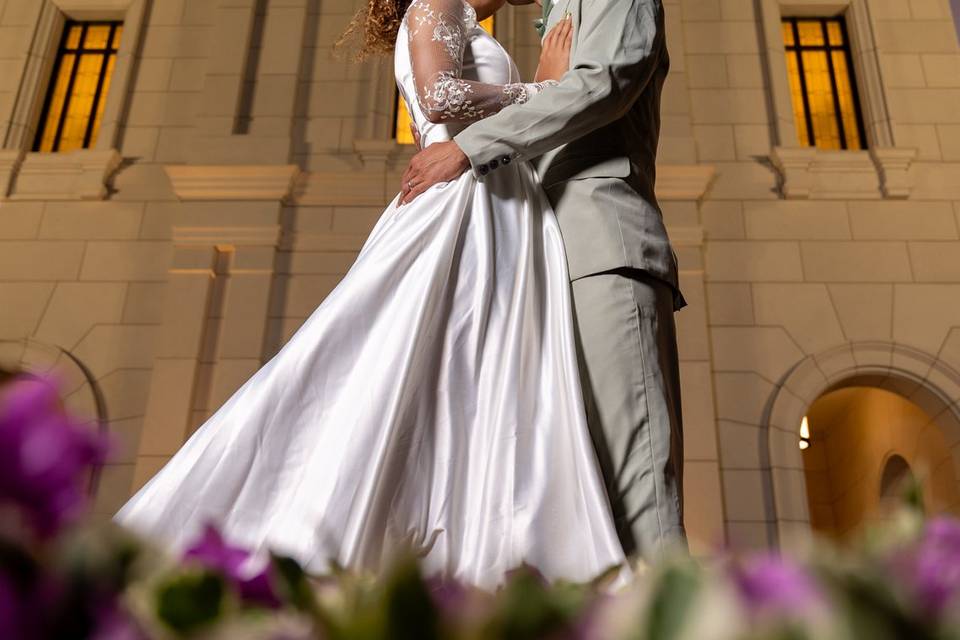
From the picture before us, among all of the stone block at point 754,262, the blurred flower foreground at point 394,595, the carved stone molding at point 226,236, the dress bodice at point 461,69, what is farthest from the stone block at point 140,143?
the blurred flower foreground at point 394,595

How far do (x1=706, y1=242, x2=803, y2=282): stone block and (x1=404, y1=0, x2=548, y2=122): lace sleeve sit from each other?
4.79m

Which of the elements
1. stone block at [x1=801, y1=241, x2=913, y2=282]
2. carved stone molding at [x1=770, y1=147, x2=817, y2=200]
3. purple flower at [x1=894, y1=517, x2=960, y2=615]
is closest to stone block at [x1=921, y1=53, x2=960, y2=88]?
carved stone molding at [x1=770, y1=147, x2=817, y2=200]

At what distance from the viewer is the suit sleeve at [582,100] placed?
1.97m

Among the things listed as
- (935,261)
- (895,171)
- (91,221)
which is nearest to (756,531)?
(935,261)

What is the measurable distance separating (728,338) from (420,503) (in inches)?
206

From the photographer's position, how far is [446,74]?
2186 millimetres

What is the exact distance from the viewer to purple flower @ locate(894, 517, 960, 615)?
1.16 feet

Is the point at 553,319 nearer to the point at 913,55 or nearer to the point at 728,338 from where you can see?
the point at 728,338

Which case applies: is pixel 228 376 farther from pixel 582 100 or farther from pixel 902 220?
pixel 902 220

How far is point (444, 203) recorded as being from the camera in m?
2.03

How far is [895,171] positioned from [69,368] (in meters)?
6.40

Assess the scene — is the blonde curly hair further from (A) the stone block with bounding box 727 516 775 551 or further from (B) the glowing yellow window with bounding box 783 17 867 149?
(B) the glowing yellow window with bounding box 783 17 867 149

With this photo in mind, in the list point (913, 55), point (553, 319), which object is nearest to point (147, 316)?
point (553, 319)

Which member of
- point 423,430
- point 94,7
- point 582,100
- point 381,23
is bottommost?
point 423,430
